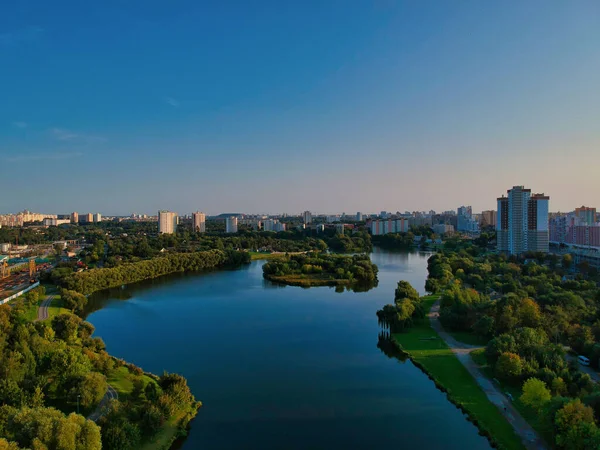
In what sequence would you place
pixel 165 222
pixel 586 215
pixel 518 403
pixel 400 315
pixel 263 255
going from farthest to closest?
pixel 165 222 < pixel 263 255 < pixel 586 215 < pixel 400 315 < pixel 518 403

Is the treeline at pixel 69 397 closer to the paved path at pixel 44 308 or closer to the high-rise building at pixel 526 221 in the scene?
the paved path at pixel 44 308

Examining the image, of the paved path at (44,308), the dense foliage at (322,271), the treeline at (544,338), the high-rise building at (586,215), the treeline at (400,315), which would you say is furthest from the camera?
the high-rise building at (586,215)

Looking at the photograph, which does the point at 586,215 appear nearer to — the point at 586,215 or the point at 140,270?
the point at 586,215

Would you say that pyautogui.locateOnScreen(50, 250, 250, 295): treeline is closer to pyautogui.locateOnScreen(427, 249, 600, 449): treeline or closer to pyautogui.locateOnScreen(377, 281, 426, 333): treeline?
pyautogui.locateOnScreen(377, 281, 426, 333): treeline

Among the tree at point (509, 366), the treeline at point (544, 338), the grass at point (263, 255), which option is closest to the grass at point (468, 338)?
the treeline at point (544, 338)

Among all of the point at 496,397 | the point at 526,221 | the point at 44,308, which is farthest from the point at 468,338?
the point at 526,221
